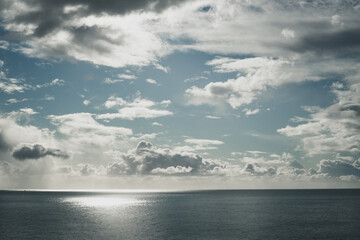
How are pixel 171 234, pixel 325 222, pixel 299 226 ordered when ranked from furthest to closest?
pixel 325 222, pixel 299 226, pixel 171 234

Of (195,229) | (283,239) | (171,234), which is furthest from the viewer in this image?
(195,229)

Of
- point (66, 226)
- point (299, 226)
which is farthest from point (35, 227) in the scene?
point (299, 226)

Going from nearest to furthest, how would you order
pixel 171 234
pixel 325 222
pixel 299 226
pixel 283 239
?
pixel 283 239 → pixel 171 234 → pixel 299 226 → pixel 325 222

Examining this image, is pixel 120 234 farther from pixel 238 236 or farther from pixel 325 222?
pixel 325 222

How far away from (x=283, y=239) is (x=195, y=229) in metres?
23.6

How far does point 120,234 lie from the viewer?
7788 cm

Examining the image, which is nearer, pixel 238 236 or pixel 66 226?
pixel 238 236

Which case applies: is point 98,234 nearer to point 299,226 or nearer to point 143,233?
point 143,233

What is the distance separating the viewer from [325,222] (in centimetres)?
9919

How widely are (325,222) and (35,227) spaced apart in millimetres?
89329

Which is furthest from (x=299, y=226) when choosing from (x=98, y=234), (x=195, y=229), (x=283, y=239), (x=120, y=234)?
(x=98, y=234)

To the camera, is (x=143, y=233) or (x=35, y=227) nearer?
(x=143, y=233)

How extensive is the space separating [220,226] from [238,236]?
1575cm

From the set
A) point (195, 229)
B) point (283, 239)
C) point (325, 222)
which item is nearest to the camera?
point (283, 239)
